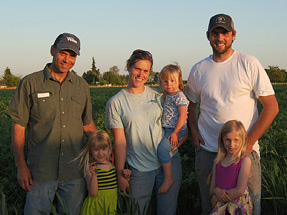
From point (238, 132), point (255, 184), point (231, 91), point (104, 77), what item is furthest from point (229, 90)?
point (104, 77)

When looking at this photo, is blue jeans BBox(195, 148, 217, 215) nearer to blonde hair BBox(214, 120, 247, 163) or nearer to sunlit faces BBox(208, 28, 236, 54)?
blonde hair BBox(214, 120, 247, 163)

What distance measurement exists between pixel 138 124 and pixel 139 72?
511mm

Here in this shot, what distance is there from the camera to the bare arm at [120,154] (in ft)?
10.4

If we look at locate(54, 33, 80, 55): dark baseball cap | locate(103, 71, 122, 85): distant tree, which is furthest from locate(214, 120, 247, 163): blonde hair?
locate(103, 71, 122, 85): distant tree

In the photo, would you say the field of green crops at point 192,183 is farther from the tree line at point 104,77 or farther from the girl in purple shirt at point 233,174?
the tree line at point 104,77

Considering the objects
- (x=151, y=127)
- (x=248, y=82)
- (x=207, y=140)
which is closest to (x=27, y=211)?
(x=151, y=127)

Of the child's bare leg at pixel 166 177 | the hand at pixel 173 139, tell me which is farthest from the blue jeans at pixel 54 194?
the hand at pixel 173 139

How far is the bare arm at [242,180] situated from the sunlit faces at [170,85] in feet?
3.25

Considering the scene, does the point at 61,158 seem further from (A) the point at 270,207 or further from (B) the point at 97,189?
(A) the point at 270,207

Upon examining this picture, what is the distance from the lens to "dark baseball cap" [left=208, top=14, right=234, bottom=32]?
3.19 m

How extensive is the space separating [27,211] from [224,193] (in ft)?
6.33

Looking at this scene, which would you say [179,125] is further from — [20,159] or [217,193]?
[20,159]

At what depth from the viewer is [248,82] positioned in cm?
312

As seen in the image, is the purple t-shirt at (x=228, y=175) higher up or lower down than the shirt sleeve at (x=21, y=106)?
lower down
